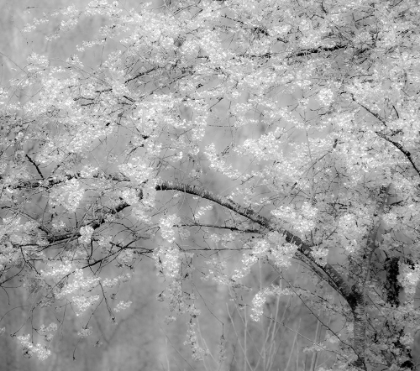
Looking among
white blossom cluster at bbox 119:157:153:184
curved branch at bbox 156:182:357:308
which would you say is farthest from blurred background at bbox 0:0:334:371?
white blossom cluster at bbox 119:157:153:184

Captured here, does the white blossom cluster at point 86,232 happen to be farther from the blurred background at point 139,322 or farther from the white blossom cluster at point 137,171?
the blurred background at point 139,322

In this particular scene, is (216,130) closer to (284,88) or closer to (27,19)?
(284,88)

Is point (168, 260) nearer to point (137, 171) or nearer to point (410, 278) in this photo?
point (137, 171)

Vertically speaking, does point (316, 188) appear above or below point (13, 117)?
below

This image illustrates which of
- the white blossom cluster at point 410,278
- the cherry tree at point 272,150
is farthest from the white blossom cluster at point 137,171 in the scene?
the white blossom cluster at point 410,278

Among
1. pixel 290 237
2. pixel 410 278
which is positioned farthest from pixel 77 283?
pixel 410 278

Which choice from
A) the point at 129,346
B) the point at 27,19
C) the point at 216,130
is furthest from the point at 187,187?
the point at 27,19

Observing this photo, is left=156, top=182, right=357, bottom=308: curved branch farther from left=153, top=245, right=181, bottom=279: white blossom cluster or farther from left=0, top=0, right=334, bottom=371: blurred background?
left=0, top=0, right=334, bottom=371: blurred background

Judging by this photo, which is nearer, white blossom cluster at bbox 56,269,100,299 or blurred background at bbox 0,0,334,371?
white blossom cluster at bbox 56,269,100,299
